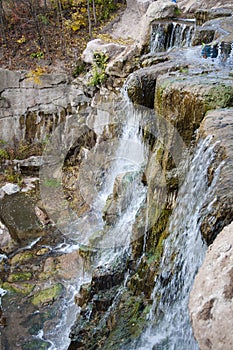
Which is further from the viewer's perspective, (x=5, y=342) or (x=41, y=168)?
(x=41, y=168)

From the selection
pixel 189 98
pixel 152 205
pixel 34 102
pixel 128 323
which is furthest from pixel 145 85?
pixel 34 102

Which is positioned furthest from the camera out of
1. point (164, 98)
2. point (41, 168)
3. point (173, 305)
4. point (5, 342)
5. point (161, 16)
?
point (41, 168)

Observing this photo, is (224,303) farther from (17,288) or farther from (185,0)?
(185,0)

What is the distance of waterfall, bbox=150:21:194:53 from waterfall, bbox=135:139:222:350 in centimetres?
528

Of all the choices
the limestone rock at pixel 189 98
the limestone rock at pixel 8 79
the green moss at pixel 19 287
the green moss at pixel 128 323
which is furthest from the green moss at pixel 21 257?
the limestone rock at pixel 8 79

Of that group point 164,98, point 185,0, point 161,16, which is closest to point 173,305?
point 164,98

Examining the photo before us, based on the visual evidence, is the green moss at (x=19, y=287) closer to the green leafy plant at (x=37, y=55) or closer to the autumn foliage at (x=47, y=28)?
the autumn foliage at (x=47, y=28)

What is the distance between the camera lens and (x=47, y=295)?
680cm

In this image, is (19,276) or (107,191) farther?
(107,191)

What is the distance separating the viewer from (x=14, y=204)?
9383 mm

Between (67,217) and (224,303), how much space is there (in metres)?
7.22

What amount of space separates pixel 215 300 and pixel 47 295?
547 centimetres

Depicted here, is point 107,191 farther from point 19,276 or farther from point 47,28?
point 47,28

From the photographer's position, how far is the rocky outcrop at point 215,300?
5.96ft
